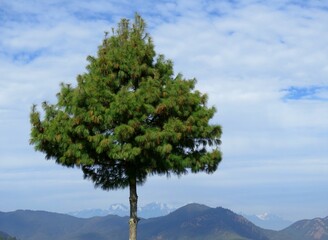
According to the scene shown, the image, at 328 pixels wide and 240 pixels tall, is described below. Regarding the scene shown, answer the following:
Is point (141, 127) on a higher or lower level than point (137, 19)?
lower

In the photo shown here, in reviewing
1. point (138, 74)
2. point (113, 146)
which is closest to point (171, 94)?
point (138, 74)

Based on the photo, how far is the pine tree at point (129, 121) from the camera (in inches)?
781

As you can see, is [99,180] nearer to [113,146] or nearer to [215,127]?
[113,146]

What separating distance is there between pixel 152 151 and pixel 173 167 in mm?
1336

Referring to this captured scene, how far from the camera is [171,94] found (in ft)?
68.0

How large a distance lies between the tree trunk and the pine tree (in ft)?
0.13

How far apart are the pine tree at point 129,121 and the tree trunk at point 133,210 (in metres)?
0.04

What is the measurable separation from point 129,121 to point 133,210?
13.7 feet

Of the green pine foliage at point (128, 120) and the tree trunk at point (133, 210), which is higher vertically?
the green pine foliage at point (128, 120)

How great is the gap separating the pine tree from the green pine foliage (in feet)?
0.12

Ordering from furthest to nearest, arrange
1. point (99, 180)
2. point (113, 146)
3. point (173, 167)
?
1. point (99, 180)
2. point (173, 167)
3. point (113, 146)

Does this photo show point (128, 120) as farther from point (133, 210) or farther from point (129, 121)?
point (133, 210)

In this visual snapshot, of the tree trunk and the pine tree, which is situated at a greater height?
the pine tree

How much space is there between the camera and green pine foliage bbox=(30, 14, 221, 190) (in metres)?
19.8
